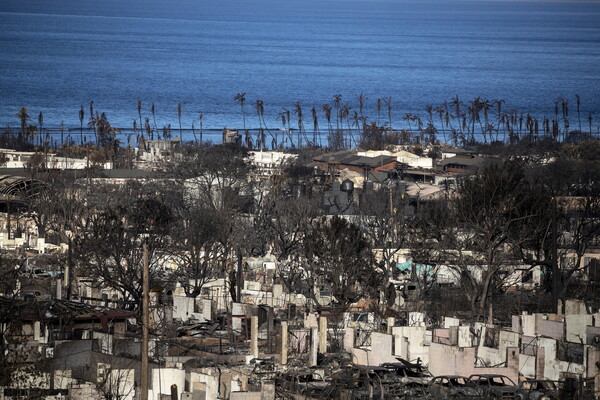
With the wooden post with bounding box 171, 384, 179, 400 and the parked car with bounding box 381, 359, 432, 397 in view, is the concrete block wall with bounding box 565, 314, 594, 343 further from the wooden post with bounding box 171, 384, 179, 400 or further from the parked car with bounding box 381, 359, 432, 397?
the wooden post with bounding box 171, 384, 179, 400

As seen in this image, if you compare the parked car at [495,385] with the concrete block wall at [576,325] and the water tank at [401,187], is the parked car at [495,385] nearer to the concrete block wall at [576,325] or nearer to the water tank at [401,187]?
the concrete block wall at [576,325]

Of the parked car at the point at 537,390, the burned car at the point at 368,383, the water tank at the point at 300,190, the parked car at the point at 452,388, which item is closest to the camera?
the parked car at the point at 537,390

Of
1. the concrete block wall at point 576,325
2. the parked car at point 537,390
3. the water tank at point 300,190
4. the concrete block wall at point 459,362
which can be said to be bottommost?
the parked car at point 537,390

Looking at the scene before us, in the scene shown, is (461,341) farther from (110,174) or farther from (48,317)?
Result: (110,174)

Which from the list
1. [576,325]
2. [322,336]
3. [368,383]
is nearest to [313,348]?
[322,336]

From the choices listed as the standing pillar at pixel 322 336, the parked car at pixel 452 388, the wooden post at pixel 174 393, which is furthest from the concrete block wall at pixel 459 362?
the wooden post at pixel 174 393

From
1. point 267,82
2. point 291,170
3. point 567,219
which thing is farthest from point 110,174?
point 267,82

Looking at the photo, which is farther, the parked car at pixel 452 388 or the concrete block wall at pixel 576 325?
the concrete block wall at pixel 576 325
